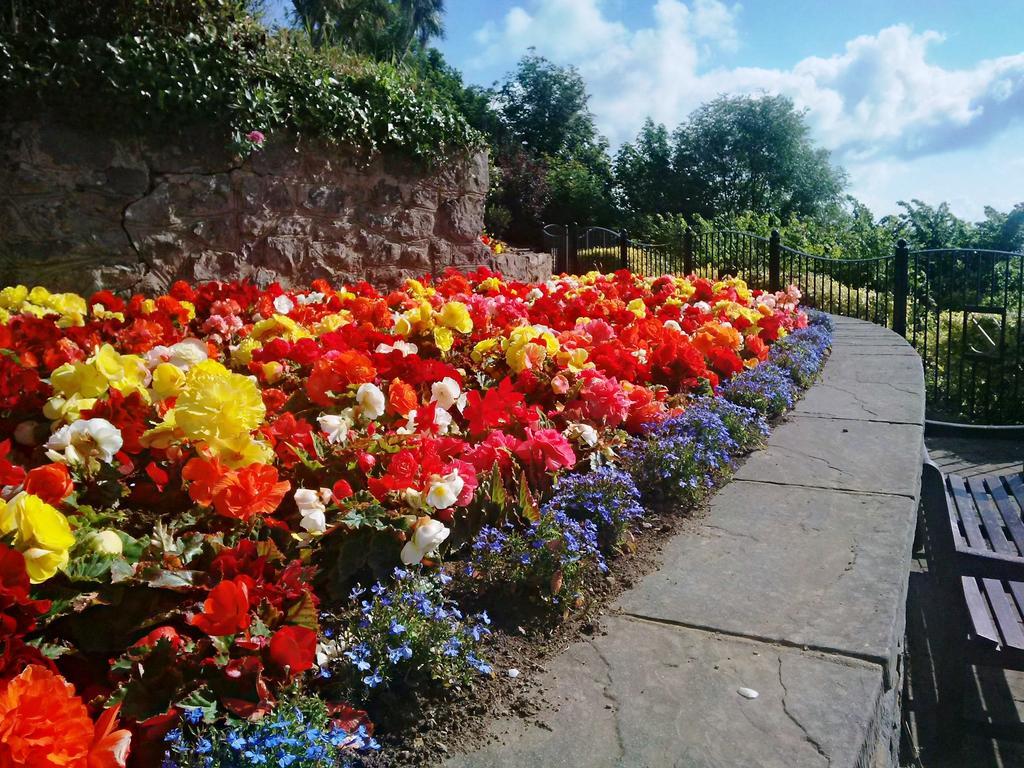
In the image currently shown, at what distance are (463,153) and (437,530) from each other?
6331 mm

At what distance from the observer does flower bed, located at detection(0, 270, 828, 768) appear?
134cm

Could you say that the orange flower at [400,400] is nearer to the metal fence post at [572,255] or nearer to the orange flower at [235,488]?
the orange flower at [235,488]

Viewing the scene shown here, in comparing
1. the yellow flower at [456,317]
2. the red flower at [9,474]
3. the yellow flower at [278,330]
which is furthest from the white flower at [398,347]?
the red flower at [9,474]

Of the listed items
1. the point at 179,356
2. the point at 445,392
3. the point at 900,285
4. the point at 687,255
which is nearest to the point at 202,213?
the point at 179,356

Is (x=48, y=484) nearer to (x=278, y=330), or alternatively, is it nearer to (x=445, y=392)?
(x=445, y=392)

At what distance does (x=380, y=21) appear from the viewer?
37.0 meters

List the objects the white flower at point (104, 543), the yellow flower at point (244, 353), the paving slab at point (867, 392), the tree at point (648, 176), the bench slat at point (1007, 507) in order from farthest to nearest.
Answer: the tree at point (648, 176), the paving slab at point (867, 392), the bench slat at point (1007, 507), the yellow flower at point (244, 353), the white flower at point (104, 543)

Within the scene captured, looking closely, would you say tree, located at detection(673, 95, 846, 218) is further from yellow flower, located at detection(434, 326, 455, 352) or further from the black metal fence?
yellow flower, located at detection(434, 326, 455, 352)

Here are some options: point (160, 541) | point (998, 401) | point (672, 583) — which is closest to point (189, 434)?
point (160, 541)

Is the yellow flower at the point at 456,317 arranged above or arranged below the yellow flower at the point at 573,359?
above

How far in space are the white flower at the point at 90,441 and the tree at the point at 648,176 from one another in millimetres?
26309

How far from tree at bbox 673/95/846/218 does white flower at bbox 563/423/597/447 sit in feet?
86.6

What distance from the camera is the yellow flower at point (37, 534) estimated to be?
1372 mm

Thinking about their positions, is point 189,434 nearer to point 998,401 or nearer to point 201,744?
point 201,744
